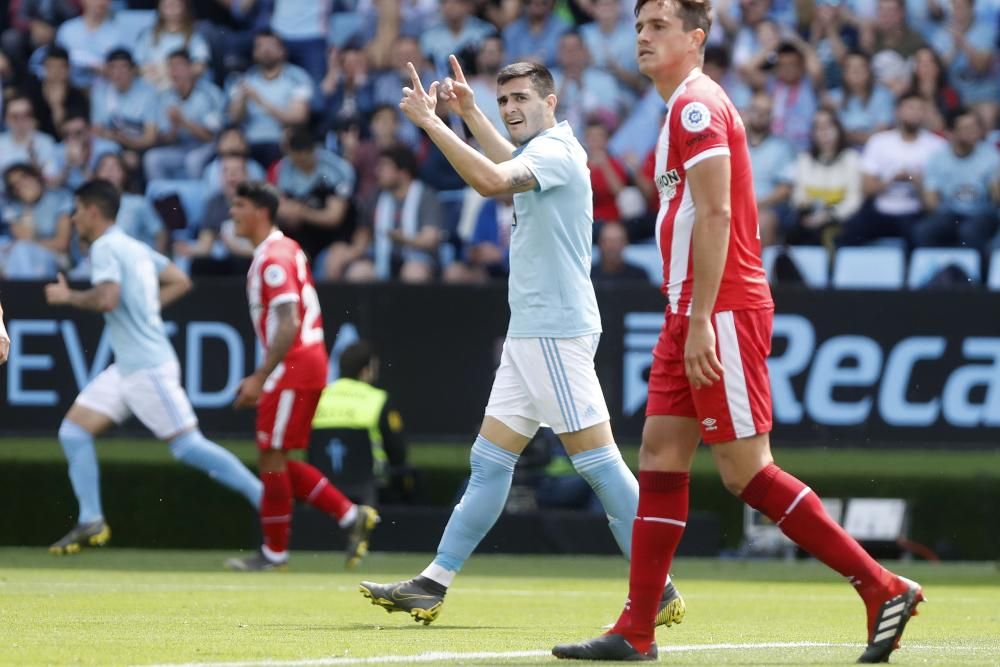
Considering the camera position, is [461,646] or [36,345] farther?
[36,345]

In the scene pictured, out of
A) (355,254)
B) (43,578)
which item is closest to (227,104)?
(355,254)

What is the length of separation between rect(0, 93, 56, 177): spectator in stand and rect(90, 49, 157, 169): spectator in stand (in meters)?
0.52

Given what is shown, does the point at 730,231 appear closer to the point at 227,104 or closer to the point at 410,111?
the point at 410,111

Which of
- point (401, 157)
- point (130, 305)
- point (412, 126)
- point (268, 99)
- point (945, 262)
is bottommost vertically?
point (130, 305)

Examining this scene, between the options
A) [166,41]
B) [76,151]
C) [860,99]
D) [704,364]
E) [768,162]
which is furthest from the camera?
[166,41]

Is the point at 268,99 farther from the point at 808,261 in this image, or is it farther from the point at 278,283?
the point at 278,283

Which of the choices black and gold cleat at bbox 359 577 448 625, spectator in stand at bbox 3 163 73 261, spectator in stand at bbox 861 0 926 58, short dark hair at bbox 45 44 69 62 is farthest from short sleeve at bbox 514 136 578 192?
short dark hair at bbox 45 44 69 62

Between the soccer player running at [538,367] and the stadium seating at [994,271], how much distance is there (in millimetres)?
7624

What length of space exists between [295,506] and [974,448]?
5112 mm

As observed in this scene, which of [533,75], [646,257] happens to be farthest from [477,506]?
[646,257]

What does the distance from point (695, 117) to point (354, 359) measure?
770 centimetres

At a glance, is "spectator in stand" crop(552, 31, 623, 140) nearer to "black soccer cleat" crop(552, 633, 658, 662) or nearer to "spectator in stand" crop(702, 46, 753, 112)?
"spectator in stand" crop(702, 46, 753, 112)

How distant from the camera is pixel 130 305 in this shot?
12.3 metres

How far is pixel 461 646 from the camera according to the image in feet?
21.8
